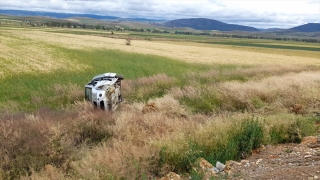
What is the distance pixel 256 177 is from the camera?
532cm

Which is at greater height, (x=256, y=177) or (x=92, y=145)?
(x=256, y=177)

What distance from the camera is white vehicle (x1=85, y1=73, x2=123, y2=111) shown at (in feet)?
40.3

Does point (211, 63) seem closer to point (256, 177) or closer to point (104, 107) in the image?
point (104, 107)

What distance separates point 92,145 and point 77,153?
0.97m

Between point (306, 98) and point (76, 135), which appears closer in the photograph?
point (76, 135)

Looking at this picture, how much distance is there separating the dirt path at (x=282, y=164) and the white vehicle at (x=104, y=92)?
6.75 metres

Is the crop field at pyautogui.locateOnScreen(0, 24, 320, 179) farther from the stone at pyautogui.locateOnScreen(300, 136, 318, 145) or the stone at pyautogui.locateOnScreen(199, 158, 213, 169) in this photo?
the stone at pyautogui.locateOnScreen(300, 136, 318, 145)

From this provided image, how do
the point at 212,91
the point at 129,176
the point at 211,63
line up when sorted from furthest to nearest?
1. the point at 211,63
2. the point at 212,91
3. the point at 129,176

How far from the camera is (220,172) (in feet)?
19.6

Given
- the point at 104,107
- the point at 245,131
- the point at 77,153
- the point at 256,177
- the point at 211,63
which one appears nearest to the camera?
the point at 256,177

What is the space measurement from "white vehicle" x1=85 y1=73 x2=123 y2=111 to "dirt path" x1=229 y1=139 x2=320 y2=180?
675 centimetres

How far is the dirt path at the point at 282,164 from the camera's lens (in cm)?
525

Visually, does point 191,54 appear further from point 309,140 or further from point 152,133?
point 309,140

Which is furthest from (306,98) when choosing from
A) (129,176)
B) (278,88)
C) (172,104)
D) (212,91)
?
(129,176)
